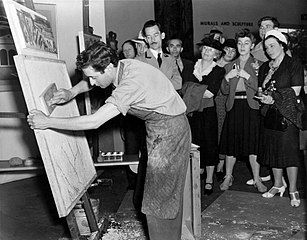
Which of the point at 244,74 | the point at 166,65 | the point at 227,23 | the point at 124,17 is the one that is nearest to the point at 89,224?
the point at 166,65

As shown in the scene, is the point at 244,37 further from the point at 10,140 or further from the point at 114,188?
the point at 10,140

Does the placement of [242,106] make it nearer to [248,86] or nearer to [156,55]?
[248,86]

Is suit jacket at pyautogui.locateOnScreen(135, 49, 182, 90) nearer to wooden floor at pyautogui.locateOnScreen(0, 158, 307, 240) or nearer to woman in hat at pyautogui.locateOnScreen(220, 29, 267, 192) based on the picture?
woman in hat at pyautogui.locateOnScreen(220, 29, 267, 192)

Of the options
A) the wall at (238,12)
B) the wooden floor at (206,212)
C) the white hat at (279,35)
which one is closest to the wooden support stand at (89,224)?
the wooden floor at (206,212)

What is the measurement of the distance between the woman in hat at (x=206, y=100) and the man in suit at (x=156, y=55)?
27 cm

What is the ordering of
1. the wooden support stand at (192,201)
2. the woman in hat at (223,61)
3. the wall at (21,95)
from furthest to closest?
the wall at (21,95) < the woman in hat at (223,61) < the wooden support stand at (192,201)

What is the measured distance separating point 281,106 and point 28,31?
7.45 feet

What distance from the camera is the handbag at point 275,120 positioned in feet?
12.2

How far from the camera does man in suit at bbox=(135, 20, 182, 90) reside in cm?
369

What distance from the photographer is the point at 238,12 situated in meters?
8.50

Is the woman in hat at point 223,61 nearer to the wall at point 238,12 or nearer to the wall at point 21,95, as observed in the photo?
the wall at point 21,95

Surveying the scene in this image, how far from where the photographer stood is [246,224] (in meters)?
3.49

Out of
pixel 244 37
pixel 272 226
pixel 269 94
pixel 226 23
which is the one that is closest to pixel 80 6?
pixel 244 37

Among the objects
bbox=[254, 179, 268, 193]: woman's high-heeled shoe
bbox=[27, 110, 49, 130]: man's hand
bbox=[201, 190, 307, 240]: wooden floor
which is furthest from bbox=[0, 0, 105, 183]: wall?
bbox=[27, 110, 49, 130]: man's hand
